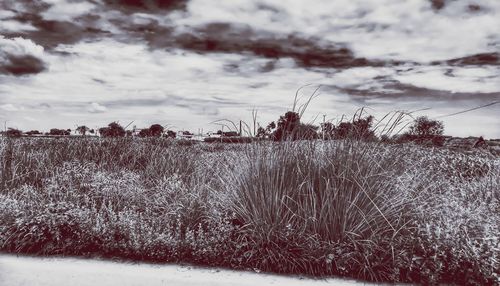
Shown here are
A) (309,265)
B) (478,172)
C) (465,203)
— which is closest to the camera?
(309,265)

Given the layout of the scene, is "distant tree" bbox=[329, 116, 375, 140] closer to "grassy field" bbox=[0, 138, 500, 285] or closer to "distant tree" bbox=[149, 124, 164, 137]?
"grassy field" bbox=[0, 138, 500, 285]

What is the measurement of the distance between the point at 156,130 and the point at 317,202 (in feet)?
23.5

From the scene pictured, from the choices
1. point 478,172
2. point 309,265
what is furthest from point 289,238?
point 478,172

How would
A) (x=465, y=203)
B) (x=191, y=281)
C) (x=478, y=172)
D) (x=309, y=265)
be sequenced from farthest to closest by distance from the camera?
1. (x=478, y=172)
2. (x=465, y=203)
3. (x=309, y=265)
4. (x=191, y=281)

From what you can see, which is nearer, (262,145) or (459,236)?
(459,236)

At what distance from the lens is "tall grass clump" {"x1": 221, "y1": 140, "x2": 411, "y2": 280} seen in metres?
4.15

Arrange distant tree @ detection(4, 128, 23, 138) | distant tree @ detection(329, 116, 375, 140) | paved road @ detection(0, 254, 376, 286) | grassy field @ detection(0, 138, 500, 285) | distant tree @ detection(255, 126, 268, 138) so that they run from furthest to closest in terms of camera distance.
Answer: distant tree @ detection(4, 128, 23, 138)
distant tree @ detection(255, 126, 268, 138)
distant tree @ detection(329, 116, 375, 140)
grassy field @ detection(0, 138, 500, 285)
paved road @ detection(0, 254, 376, 286)

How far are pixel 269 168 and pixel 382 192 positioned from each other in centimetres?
120

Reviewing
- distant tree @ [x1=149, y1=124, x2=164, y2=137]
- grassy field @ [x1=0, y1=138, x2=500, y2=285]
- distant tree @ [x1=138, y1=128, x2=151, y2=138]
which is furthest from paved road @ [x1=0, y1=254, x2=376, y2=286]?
distant tree @ [x1=138, y1=128, x2=151, y2=138]

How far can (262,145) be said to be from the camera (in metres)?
4.98

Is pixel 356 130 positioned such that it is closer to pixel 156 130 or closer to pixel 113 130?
pixel 156 130

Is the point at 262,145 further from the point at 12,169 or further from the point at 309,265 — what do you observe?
the point at 12,169

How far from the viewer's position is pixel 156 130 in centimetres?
1100

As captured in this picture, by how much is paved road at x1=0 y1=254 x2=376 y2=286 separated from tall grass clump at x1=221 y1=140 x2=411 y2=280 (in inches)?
9.4
